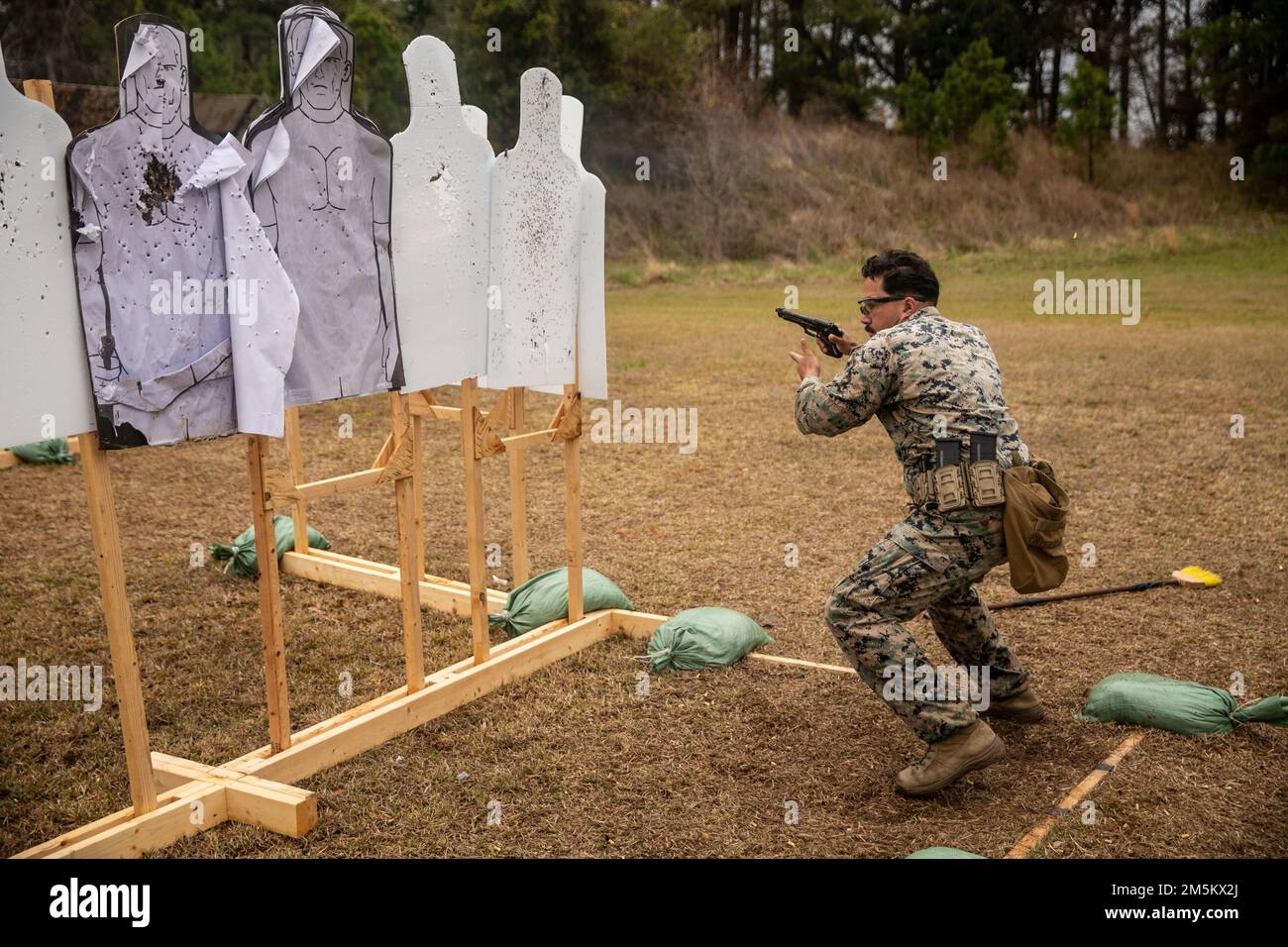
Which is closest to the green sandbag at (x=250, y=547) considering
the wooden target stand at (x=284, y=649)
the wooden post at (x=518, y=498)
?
the wooden target stand at (x=284, y=649)

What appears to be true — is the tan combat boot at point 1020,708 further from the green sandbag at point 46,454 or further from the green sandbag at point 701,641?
the green sandbag at point 46,454

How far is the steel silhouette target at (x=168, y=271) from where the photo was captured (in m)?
3.33

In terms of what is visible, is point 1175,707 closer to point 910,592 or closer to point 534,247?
point 910,592

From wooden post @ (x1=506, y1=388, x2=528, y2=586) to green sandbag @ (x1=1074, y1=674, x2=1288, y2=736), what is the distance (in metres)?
2.77

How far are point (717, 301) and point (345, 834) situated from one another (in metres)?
18.1

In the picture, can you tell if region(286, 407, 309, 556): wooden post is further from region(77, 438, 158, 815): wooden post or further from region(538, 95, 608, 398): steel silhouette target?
region(77, 438, 158, 815): wooden post

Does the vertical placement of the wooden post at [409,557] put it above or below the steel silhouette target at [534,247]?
below

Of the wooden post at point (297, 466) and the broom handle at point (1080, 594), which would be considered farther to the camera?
the broom handle at point (1080, 594)

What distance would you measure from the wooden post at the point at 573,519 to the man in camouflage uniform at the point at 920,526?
4.97 feet

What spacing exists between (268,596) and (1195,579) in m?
5.01

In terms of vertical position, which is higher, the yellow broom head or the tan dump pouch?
the tan dump pouch

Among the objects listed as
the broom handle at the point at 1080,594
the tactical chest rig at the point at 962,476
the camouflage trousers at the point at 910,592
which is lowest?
A: the broom handle at the point at 1080,594

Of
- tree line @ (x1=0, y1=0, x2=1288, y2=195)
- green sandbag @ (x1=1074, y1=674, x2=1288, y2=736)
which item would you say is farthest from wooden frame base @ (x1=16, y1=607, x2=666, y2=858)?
tree line @ (x1=0, y1=0, x2=1288, y2=195)

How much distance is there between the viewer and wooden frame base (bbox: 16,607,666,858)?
3469 mm
